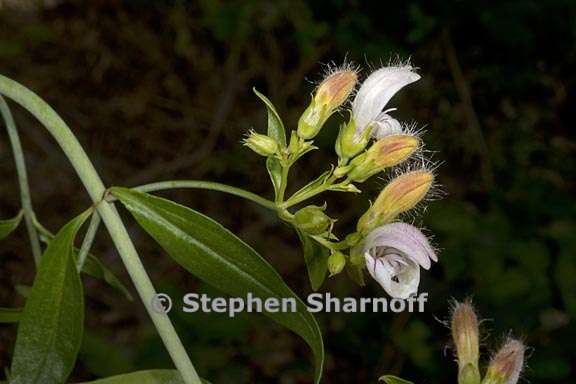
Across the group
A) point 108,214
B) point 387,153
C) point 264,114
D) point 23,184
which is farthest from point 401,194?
point 264,114

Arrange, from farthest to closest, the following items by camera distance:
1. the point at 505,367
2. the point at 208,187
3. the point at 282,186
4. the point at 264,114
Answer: the point at 264,114, the point at 505,367, the point at 282,186, the point at 208,187

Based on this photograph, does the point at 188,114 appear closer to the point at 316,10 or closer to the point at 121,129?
the point at 121,129

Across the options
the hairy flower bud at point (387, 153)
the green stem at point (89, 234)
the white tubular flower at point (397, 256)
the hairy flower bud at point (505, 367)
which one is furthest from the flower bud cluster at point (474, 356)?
the green stem at point (89, 234)

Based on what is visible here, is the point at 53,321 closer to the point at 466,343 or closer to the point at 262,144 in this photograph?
the point at 262,144

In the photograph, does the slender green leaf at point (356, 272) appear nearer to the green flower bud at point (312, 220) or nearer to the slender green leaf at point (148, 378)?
the green flower bud at point (312, 220)

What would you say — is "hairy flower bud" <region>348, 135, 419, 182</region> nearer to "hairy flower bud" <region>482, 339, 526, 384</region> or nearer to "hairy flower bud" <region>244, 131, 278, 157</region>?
"hairy flower bud" <region>244, 131, 278, 157</region>

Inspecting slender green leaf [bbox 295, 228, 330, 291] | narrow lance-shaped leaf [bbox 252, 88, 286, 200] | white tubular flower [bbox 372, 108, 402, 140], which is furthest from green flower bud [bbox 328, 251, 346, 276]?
white tubular flower [bbox 372, 108, 402, 140]
